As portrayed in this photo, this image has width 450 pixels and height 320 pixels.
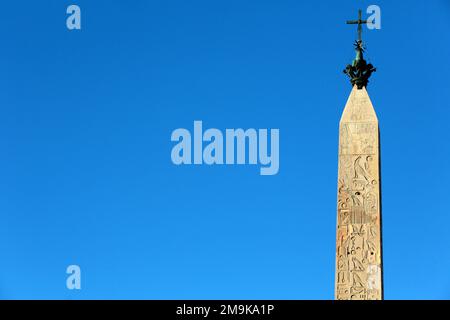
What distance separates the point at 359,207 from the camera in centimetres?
2952

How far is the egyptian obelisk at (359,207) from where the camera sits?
29.0 metres

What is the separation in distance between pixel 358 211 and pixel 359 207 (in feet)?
0.36

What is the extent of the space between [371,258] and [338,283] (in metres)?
0.89

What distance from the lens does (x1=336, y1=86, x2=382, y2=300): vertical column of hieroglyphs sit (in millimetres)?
29000

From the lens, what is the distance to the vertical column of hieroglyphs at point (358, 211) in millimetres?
29000
